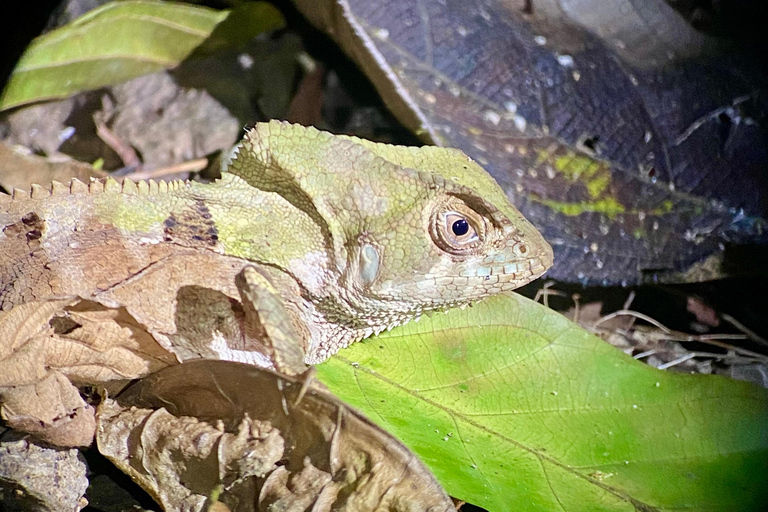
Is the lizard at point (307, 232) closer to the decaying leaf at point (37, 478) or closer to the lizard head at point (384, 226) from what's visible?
the lizard head at point (384, 226)

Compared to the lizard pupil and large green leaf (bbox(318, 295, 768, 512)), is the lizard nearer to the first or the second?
Answer: the lizard pupil

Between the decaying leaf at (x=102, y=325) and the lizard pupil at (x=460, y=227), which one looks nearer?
the decaying leaf at (x=102, y=325)

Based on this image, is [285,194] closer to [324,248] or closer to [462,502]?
[324,248]

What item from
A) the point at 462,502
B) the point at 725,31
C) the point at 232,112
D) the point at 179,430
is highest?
the point at 725,31

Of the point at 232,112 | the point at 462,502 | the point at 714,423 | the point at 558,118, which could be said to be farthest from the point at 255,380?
the point at 232,112

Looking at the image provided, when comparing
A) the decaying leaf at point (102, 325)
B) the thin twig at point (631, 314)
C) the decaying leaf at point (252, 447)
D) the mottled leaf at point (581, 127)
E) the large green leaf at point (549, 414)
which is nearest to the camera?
the decaying leaf at point (252, 447)

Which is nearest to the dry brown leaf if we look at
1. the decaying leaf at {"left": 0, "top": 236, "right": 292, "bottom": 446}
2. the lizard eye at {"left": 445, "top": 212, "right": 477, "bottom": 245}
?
the decaying leaf at {"left": 0, "top": 236, "right": 292, "bottom": 446}

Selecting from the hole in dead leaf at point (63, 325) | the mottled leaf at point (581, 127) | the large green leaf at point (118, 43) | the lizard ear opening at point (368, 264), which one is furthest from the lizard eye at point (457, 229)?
the large green leaf at point (118, 43)
